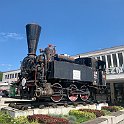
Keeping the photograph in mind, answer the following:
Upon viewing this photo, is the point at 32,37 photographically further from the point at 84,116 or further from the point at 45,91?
the point at 84,116

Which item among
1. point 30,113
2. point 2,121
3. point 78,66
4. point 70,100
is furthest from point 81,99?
point 2,121

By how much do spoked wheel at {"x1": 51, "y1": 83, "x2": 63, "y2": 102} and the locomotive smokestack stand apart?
9.14ft

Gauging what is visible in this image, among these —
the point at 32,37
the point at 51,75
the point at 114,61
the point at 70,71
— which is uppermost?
the point at 114,61

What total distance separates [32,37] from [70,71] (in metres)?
3.64

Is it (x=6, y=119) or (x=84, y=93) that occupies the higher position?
(x=84, y=93)

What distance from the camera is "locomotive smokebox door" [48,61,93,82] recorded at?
1437 centimetres

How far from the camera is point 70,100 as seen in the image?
15.8 m

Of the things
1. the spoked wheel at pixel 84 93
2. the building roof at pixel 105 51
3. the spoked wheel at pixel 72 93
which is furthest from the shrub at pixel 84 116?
the building roof at pixel 105 51

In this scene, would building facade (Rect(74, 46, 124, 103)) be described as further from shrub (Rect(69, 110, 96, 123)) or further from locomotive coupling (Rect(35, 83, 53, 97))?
shrub (Rect(69, 110, 96, 123))

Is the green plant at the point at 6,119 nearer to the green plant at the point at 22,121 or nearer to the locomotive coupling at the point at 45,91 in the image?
the green plant at the point at 22,121

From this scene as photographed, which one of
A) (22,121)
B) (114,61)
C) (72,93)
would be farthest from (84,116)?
(114,61)

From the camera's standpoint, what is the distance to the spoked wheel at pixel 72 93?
1563cm

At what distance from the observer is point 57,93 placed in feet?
47.8

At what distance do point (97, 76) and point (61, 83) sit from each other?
4.50m
